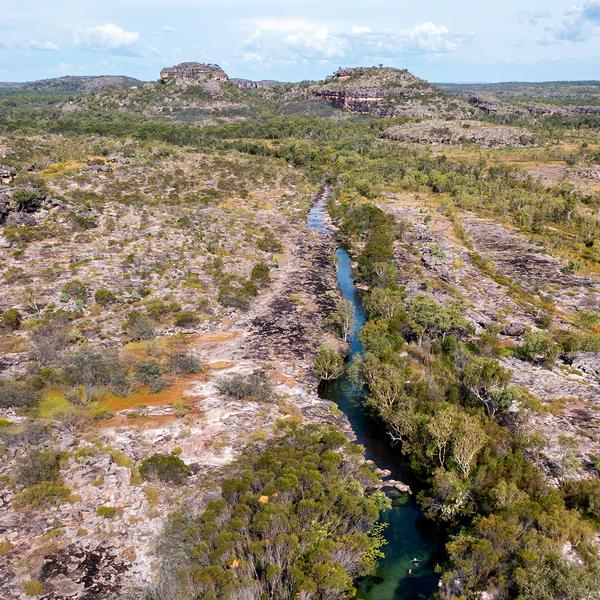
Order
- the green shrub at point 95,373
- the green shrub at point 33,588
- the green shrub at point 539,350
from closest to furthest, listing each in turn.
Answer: the green shrub at point 33,588
the green shrub at point 95,373
the green shrub at point 539,350

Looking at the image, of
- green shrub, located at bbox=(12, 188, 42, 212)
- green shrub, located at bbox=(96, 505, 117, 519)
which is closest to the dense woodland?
green shrub, located at bbox=(96, 505, 117, 519)

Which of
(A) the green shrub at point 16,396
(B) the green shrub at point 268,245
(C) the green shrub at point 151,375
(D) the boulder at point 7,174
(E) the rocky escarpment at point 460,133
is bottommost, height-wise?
(C) the green shrub at point 151,375

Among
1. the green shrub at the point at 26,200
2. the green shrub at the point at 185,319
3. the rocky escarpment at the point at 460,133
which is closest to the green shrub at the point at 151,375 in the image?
the green shrub at the point at 185,319

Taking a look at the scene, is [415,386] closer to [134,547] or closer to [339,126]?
[134,547]

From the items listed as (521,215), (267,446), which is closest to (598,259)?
(521,215)

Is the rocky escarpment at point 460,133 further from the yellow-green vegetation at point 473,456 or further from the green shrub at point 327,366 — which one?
the green shrub at point 327,366

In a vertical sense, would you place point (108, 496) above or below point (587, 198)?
below

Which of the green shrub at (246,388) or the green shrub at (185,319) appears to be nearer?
the green shrub at (246,388)
